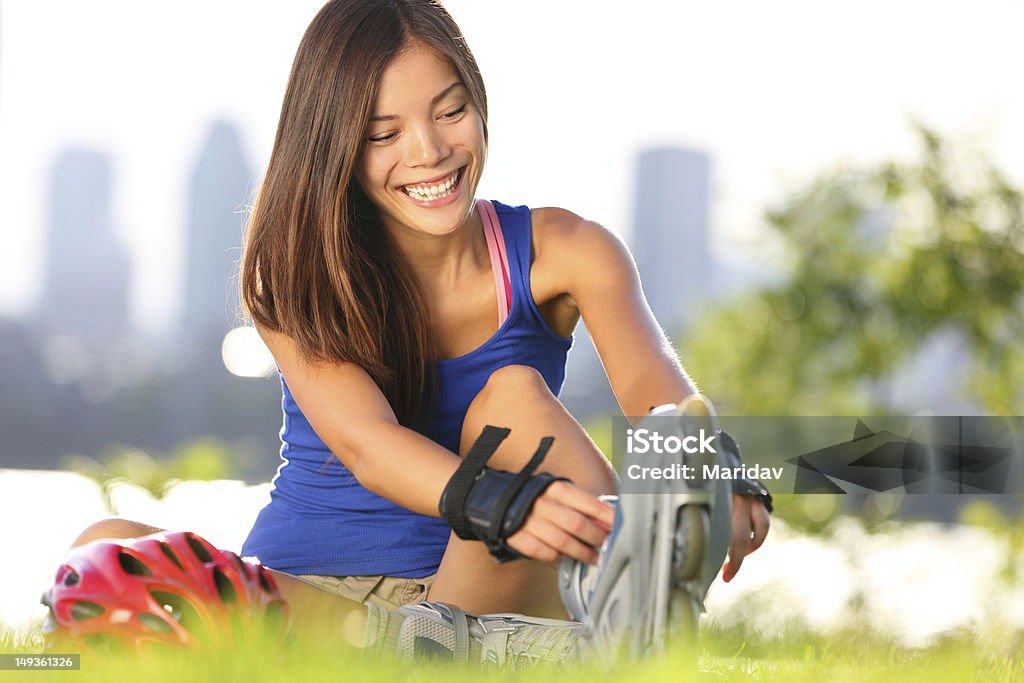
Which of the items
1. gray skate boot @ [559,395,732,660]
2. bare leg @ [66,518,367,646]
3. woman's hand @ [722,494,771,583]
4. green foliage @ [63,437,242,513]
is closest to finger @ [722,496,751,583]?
woman's hand @ [722,494,771,583]

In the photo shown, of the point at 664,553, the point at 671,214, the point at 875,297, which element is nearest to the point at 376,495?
the point at 664,553

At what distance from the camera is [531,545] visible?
1.82 metres

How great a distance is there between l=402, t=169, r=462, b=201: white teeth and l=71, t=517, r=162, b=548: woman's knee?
81 centimetres

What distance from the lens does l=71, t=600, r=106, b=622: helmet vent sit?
1849mm

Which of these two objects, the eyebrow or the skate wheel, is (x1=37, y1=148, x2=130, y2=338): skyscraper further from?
the skate wheel

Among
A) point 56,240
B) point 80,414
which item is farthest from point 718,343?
point 56,240

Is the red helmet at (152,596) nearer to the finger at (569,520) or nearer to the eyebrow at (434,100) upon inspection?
the finger at (569,520)

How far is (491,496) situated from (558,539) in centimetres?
12

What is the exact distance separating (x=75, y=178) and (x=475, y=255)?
7718 cm

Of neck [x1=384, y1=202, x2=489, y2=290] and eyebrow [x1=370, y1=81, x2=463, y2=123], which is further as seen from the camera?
neck [x1=384, y1=202, x2=489, y2=290]

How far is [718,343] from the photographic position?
24.9 ft

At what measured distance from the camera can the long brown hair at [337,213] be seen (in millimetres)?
2361

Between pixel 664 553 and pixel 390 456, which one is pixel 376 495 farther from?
pixel 664 553

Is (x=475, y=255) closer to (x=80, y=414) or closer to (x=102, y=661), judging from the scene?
(x=102, y=661)
